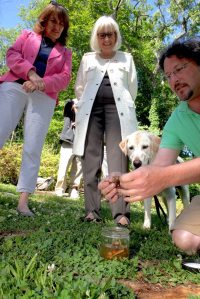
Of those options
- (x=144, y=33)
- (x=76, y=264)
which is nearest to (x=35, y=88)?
(x=76, y=264)

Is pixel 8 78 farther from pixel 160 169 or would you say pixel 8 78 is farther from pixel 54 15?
pixel 160 169

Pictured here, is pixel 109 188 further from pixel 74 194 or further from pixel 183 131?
pixel 74 194

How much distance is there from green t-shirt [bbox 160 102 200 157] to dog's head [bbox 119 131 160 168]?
143cm

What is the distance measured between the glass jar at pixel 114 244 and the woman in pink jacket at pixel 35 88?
1.86 meters

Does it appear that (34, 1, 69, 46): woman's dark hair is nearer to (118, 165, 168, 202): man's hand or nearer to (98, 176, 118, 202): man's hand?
(98, 176, 118, 202): man's hand

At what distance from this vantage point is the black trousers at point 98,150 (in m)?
4.71

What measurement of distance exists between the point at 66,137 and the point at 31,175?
4.95 metres

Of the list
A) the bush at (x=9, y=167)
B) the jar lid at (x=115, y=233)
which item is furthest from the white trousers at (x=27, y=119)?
the bush at (x=9, y=167)

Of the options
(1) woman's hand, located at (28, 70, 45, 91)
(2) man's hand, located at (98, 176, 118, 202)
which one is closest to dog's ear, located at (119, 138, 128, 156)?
(1) woman's hand, located at (28, 70, 45, 91)

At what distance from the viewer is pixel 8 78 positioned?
15.2 feet

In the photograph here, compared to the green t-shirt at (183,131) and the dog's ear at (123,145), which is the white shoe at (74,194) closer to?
the dog's ear at (123,145)

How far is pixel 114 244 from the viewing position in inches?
117

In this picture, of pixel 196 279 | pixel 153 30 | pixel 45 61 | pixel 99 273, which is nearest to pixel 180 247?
pixel 196 279

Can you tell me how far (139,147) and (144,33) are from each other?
20.4 m
